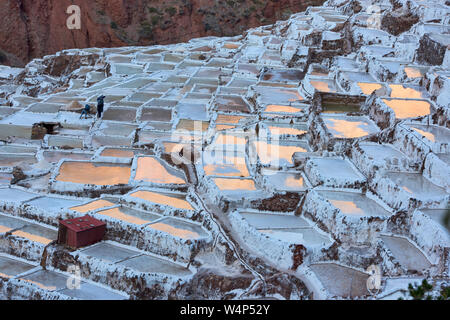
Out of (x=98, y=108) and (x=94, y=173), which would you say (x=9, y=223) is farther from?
(x=98, y=108)

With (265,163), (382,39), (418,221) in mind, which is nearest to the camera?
(418,221)

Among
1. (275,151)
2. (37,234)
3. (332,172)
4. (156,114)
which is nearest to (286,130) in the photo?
(275,151)

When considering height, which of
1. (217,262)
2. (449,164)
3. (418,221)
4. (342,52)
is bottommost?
(217,262)

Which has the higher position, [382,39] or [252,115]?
[382,39]

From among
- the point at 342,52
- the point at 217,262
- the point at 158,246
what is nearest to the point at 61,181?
the point at 158,246

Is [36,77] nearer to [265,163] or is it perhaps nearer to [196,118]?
[196,118]

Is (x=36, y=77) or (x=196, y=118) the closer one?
(x=196, y=118)
